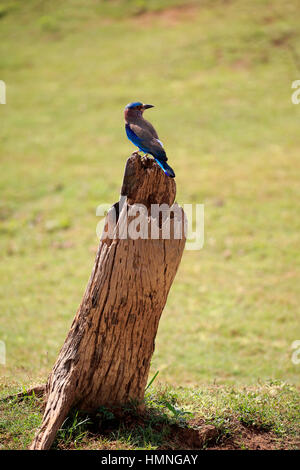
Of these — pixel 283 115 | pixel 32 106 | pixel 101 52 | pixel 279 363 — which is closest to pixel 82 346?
pixel 279 363

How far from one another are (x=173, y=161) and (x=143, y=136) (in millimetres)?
8461

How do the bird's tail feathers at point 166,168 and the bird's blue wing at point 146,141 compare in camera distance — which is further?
the bird's blue wing at point 146,141

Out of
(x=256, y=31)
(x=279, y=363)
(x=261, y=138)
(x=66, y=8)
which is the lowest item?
(x=279, y=363)

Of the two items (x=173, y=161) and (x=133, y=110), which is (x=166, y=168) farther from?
(x=173, y=161)

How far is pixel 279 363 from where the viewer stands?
5.74 meters

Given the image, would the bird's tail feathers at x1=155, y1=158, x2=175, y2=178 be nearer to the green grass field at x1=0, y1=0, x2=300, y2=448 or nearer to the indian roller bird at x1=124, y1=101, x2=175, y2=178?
the indian roller bird at x1=124, y1=101, x2=175, y2=178

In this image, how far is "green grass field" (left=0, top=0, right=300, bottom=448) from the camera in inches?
255

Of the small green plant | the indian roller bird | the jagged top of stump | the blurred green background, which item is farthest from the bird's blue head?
the blurred green background

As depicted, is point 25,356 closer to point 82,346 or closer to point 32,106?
point 82,346

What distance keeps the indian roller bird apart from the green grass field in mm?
1889

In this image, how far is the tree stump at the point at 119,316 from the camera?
129 inches

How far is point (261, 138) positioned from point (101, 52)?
7.58m

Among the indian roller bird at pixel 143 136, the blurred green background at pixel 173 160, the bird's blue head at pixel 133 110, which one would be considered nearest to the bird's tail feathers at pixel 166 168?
the indian roller bird at pixel 143 136

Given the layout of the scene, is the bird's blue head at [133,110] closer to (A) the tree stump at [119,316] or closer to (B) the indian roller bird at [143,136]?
(B) the indian roller bird at [143,136]
